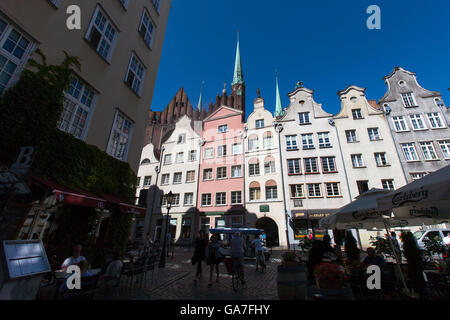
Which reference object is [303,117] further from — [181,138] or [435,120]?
[181,138]

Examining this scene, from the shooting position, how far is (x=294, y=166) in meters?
23.8

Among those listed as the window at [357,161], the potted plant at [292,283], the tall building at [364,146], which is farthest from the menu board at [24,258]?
the window at [357,161]

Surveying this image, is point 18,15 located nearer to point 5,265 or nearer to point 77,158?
point 77,158

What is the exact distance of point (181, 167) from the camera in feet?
95.0

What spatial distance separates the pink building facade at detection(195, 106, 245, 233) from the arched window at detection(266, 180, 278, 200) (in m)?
3.01

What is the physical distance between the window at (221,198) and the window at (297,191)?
8157 mm

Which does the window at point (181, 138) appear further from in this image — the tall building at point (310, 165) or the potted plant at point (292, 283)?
the potted plant at point (292, 283)

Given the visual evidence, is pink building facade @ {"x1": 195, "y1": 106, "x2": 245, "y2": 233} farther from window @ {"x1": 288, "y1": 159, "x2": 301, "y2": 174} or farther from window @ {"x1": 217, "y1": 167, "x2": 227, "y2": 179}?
window @ {"x1": 288, "y1": 159, "x2": 301, "y2": 174}

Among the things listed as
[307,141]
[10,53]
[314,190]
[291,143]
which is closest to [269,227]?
[314,190]

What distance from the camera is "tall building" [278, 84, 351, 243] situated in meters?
21.3

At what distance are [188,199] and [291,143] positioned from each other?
50.3 ft

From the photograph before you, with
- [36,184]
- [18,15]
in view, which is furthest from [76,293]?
[18,15]

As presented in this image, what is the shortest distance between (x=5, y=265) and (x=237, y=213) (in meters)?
21.9


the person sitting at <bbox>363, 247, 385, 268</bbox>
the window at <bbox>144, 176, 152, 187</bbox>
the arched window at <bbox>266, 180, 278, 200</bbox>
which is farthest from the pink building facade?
the person sitting at <bbox>363, 247, 385, 268</bbox>
